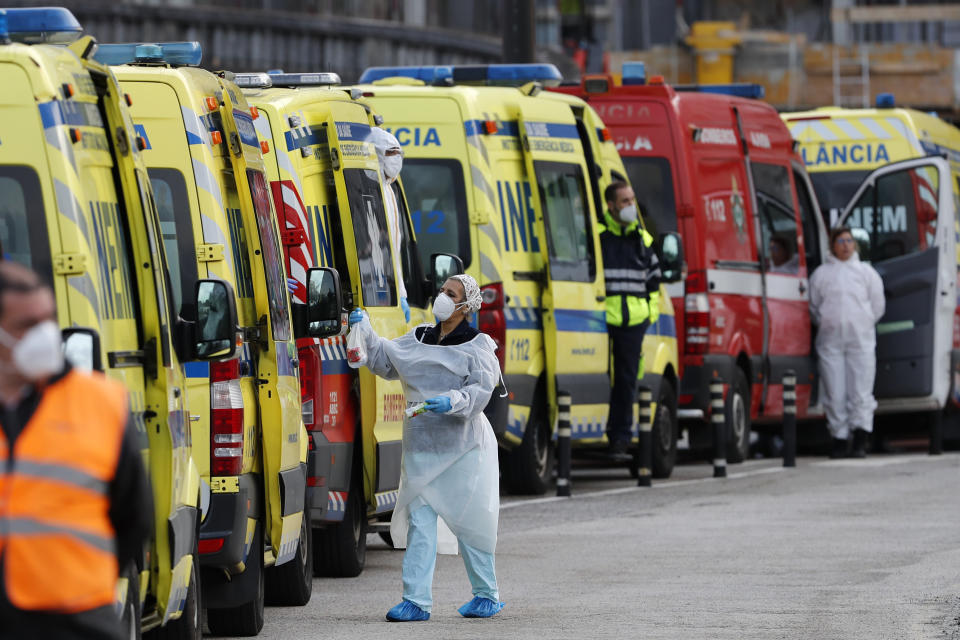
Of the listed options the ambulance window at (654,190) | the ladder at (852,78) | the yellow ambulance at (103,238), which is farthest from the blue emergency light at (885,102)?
the ladder at (852,78)

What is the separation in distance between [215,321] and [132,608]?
52.7 inches

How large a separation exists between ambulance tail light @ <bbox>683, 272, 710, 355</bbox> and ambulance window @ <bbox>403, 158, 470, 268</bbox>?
14.5 feet

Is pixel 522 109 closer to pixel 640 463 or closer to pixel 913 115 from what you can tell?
pixel 640 463

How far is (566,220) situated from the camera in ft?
55.4

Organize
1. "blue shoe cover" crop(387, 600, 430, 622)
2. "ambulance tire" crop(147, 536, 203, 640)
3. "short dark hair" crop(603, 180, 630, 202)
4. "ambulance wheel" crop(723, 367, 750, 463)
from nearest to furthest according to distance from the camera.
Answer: "ambulance tire" crop(147, 536, 203, 640) → "blue shoe cover" crop(387, 600, 430, 622) → "short dark hair" crop(603, 180, 630, 202) → "ambulance wheel" crop(723, 367, 750, 463)

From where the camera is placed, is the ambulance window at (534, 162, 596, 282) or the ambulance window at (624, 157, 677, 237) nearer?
the ambulance window at (534, 162, 596, 282)

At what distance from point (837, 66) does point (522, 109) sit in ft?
138

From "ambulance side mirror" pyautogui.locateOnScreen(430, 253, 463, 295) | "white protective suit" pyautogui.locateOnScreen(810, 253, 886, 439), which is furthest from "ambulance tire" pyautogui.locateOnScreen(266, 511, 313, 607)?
"white protective suit" pyautogui.locateOnScreen(810, 253, 886, 439)

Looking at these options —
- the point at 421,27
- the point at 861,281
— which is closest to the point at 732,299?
the point at 861,281

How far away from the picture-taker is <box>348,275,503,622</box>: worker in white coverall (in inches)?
415

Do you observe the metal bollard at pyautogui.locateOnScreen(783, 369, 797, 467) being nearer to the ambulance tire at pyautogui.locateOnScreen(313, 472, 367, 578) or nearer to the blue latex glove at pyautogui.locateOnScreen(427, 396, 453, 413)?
the ambulance tire at pyautogui.locateOnScreen(313, 472, 367, 578)

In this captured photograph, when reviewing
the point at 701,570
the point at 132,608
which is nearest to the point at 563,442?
the point at 701,570

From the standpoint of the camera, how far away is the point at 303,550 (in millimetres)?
10633

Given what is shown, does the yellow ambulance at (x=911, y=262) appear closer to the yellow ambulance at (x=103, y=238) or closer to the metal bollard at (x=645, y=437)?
the metal bollard at (x=645, y=437)
